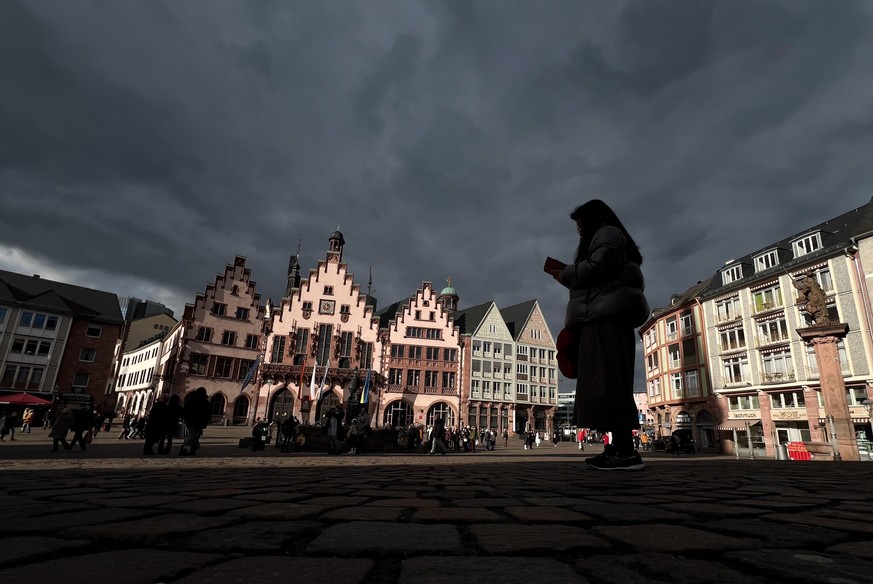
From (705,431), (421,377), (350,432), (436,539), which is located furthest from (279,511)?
(705,431)

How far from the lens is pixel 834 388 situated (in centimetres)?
1302

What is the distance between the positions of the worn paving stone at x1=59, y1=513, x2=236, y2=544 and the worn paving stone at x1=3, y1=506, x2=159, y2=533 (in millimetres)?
97

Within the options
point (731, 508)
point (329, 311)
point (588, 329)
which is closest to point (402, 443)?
point (588, 329)

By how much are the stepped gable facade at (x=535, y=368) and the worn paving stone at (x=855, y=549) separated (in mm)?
49137

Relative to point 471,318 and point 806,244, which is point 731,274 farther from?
point 471,318

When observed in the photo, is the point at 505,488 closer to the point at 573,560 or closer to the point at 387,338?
the point at 573,560

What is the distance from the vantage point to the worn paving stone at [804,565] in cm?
117

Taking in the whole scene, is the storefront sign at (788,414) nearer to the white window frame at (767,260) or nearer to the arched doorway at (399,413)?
the white window frame at (767,260)

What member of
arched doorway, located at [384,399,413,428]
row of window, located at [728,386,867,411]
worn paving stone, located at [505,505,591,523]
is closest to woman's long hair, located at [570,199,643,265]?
worn paving stone, located at [505,505,591,523]

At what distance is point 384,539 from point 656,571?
0.88 meters

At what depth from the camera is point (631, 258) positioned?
5.21 m

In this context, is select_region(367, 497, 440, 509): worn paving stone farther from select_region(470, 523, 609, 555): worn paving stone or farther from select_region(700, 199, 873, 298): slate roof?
select_region(700, 199, 873, 298): slate roof

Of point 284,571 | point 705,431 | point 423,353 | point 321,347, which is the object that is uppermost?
point 423,353

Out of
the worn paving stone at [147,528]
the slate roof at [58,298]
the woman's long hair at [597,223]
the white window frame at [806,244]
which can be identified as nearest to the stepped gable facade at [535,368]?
the white window frame at [806,244]
